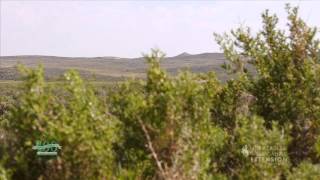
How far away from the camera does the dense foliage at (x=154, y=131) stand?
738 centimetres

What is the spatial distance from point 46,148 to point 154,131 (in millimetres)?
1704

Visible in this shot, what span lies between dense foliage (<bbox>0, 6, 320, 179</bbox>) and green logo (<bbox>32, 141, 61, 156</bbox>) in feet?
0.43

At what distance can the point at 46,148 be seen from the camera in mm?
8273

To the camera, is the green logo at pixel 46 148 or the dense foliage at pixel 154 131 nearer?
the dense foliage at pixel 154 131

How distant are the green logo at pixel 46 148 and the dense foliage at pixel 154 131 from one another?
5.1 inches

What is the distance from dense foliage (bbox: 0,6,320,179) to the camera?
738 cm

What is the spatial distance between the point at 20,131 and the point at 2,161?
0.48m

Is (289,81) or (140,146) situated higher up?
(289,81)

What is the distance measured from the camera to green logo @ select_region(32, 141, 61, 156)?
25.9 feet

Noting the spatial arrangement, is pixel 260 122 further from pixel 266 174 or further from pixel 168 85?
pixel 168 85

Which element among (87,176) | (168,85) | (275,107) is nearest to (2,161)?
(87,176)

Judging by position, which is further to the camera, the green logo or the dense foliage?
the green logo

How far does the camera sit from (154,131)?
26.5 feet

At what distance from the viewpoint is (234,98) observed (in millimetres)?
11047
